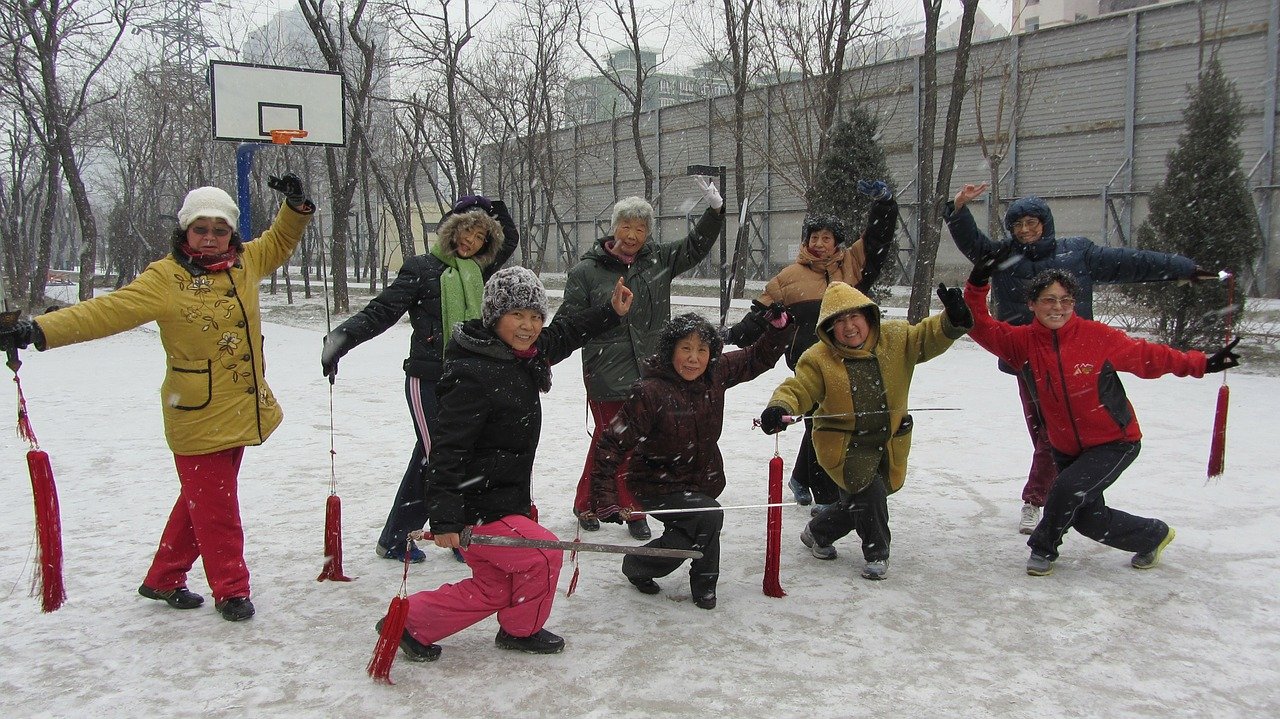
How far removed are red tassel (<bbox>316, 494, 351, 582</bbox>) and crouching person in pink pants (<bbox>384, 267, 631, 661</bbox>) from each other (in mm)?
855

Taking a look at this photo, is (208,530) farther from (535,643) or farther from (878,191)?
(878,191)

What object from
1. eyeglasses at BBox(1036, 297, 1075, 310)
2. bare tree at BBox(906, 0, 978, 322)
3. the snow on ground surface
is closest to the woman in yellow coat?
the snow on ground surface

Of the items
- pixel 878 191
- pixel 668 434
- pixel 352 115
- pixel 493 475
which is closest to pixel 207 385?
pixel 493 475

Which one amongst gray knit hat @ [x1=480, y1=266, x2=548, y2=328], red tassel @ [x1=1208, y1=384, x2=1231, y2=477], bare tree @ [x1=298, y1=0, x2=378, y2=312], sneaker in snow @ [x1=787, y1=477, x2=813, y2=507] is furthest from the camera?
bare tree @ [x1=298, y1=0, x2=378, y2=312]

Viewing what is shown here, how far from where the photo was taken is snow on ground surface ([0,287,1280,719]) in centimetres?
317

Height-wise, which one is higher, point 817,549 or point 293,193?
point 293,193

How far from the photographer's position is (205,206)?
3711mm

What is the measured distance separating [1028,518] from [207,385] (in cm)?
417

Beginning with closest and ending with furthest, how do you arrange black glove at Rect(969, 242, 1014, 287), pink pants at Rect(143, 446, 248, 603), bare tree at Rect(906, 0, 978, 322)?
pink pants at Rect(143, 446, 248, 603) → black glove at Rect(969, 242, 1014, 287) → bare tree at Rect(906, 0, 978, 322)

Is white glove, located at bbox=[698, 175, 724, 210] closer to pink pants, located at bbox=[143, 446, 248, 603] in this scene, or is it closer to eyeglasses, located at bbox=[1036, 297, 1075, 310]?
eyeglasses, located at bbox=[1036, 297, 1075, 310]

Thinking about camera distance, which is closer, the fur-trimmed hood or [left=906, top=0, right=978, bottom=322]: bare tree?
the fur-trimmed hood

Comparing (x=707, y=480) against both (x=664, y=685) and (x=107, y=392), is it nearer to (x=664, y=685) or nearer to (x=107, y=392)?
(x=664, y=685)

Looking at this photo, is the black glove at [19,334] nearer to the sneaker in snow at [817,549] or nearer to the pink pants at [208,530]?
the pink pants at [208,530]

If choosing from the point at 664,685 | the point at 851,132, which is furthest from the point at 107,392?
the point at 851,132
